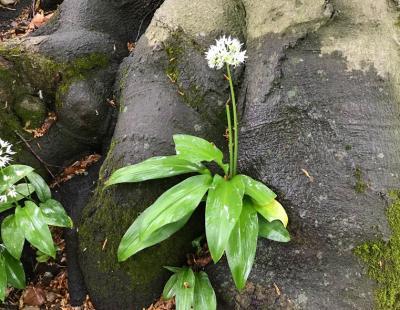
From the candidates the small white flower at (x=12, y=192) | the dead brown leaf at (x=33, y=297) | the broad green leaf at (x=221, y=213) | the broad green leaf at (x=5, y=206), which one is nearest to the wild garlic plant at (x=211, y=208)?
the broad green leaf at (x=221, y=213)

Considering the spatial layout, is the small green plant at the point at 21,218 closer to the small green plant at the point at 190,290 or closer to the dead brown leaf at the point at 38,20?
the small green plant at the point at 190,290

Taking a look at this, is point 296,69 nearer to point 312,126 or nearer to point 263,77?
point 263,77

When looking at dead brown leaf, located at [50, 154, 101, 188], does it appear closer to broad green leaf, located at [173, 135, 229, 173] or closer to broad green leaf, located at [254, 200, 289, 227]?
broad green leaf, located at [173, 135, 229, 173]

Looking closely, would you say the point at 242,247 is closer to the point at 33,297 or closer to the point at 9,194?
the point at 9,194

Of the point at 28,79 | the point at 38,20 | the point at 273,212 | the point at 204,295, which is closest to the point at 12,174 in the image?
the point at 28,79

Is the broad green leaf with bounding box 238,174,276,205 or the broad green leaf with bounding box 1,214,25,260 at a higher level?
the broad green leaf with bounding box 1,214,25,260

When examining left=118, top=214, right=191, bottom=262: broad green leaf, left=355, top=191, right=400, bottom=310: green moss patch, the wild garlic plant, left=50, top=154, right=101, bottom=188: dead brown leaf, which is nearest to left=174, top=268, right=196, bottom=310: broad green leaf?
the wild garlic plant

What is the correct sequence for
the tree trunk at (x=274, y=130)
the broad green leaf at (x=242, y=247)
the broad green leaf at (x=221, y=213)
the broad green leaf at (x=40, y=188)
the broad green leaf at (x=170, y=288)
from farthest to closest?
the broad green leaf at (x=40, y=188), the broad green leaf at (x=170, y=288), the tree trunk at (x=274, y=130), the broad green leaf at (x=242, y=247), the broad green leaf at (x=221, y=213)

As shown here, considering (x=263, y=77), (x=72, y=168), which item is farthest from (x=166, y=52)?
(x=72, y=168)
